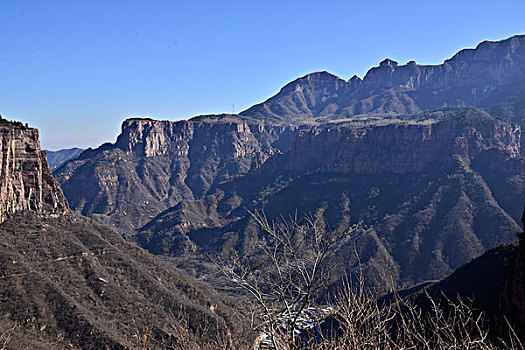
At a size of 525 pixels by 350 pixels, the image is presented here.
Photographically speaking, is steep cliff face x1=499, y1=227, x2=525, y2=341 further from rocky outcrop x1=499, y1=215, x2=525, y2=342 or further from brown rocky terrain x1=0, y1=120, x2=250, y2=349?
brown rocky terrain x1=0, y1=120, x2=250, y2=349

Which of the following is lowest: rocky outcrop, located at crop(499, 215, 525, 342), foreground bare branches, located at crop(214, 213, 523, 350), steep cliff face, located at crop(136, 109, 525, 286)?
steep cliff face, located at crop(136, 109, 525, 286)

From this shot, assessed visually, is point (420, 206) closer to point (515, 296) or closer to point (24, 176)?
point (24, 176)

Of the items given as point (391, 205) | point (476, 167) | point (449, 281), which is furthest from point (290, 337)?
point (476, 167)

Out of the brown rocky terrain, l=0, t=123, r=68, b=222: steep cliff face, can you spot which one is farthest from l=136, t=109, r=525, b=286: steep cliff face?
l=0, t=123, r=68, b=222: steep cliff face

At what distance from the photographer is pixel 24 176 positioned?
257ft

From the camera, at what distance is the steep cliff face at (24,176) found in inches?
2906

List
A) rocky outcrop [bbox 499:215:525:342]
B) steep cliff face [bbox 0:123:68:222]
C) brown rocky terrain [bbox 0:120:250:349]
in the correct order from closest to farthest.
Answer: rocky outcrop [bbox 499:215:525:342] < brown rocky terrain [bbox 0:120:250:349] < steep cliff face [bbox 0:123:68:222]

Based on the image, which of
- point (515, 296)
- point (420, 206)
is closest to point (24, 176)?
point (515, 296)

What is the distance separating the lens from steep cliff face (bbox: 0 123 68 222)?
73.8 m

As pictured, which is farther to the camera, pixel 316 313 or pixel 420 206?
pixel 420 206

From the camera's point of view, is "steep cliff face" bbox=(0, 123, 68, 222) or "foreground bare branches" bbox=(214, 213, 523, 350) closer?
"foreground bare branches" bbox=(214, 213, 523, 350)

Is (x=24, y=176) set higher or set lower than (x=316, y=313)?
higher

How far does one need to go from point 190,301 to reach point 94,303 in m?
16.6

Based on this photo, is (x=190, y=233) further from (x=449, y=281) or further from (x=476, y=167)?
(x=449, y=281)
